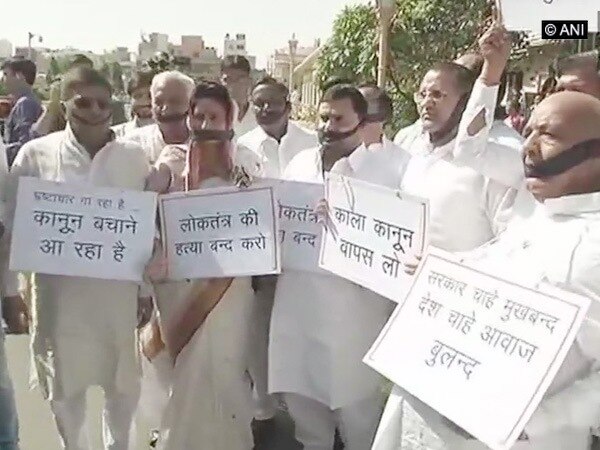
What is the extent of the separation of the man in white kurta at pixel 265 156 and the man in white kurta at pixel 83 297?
0.53 meters

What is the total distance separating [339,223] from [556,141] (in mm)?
1249

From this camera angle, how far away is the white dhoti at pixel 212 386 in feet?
12.0

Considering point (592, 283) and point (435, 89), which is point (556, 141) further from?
point (435, 89)

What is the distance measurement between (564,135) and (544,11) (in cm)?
203

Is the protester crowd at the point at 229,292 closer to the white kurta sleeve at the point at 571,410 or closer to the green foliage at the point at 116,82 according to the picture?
the green foliage at the point at 116,82

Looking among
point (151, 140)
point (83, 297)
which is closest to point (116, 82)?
point (151, 140)

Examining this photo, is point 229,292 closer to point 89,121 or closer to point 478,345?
point 89,121

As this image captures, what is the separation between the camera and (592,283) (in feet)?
7.60

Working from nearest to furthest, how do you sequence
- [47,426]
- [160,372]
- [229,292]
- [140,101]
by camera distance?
[229,292]
[160,372]
[47,426]
[140,101]

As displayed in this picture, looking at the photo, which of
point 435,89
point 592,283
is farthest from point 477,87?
point 592,283

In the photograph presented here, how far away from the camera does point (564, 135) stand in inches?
98.1

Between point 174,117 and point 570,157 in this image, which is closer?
point 570,157

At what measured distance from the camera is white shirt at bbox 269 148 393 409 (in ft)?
12.2

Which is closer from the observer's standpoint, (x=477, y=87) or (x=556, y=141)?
(x=556, y=141)
